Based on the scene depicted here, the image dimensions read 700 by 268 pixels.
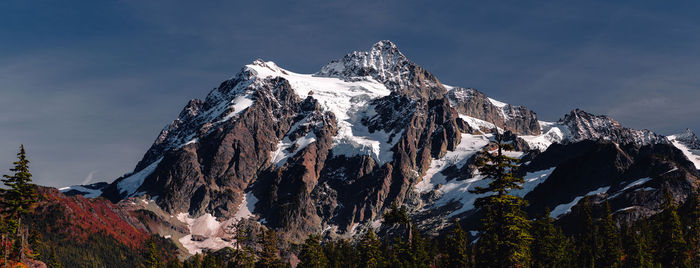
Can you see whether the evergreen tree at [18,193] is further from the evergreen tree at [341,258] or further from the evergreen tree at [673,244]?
the evergreen tree at [673,244]

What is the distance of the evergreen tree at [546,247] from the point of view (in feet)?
365

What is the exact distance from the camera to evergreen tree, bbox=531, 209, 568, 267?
11125 cm

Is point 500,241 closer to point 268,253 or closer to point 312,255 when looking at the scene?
point 268,253

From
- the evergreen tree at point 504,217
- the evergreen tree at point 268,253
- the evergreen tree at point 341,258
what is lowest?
the evergreen tree at point 504,217

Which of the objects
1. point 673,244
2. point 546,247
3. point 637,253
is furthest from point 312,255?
point 673,244

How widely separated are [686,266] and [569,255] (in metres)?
31.4

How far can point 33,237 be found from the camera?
141 m

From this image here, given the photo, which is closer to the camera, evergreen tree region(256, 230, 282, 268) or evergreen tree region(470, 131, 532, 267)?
evergreen tree region(470, 131, 532, 267)

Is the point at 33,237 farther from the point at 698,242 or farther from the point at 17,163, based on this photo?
the point at 698,242

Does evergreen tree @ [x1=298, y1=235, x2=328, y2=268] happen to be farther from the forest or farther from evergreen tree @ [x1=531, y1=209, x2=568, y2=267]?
evergreen tree @ [x1=531, y1=209, x2=568, y2=267]

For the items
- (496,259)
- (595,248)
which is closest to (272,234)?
(595,248)

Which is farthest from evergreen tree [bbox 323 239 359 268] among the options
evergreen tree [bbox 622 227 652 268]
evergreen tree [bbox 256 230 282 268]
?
evergreen tree [bbox 622 227 652 268]

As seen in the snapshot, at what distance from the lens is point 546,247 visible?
11225 centimetres

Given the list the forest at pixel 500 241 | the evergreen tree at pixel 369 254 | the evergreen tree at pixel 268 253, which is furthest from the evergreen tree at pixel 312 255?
the evergreen tree at pixel 369 254
